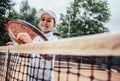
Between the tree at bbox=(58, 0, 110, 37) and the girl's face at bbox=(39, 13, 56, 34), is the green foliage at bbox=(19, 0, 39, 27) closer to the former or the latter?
the tree at bbox=(58, 0, 110, 37)

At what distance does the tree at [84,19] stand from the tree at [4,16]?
56.2ft

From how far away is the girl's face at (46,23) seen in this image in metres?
4.16

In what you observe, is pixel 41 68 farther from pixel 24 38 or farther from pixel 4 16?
pixel 4 16

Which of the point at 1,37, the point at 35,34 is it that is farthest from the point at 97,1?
the point at 35,34

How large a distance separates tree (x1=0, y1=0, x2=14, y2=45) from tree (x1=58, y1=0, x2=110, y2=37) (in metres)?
17.1

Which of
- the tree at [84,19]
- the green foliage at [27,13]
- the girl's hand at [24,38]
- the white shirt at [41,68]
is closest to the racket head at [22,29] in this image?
the girl's hand at [24,38]

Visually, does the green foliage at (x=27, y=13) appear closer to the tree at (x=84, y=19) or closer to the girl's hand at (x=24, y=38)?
the tree at (x=84, y=19)

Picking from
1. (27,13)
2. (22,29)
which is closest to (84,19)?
(27,13)

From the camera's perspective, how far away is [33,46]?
8.84 feet

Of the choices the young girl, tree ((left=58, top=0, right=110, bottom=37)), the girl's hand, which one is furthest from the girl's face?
tree ((left=58, top=0, right=110, bottom=37))

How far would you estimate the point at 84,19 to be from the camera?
3931 cm

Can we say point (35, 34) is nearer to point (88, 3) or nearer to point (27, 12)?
point (88, 3)

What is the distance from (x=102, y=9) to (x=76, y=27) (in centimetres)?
408

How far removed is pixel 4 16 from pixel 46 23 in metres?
17.4
